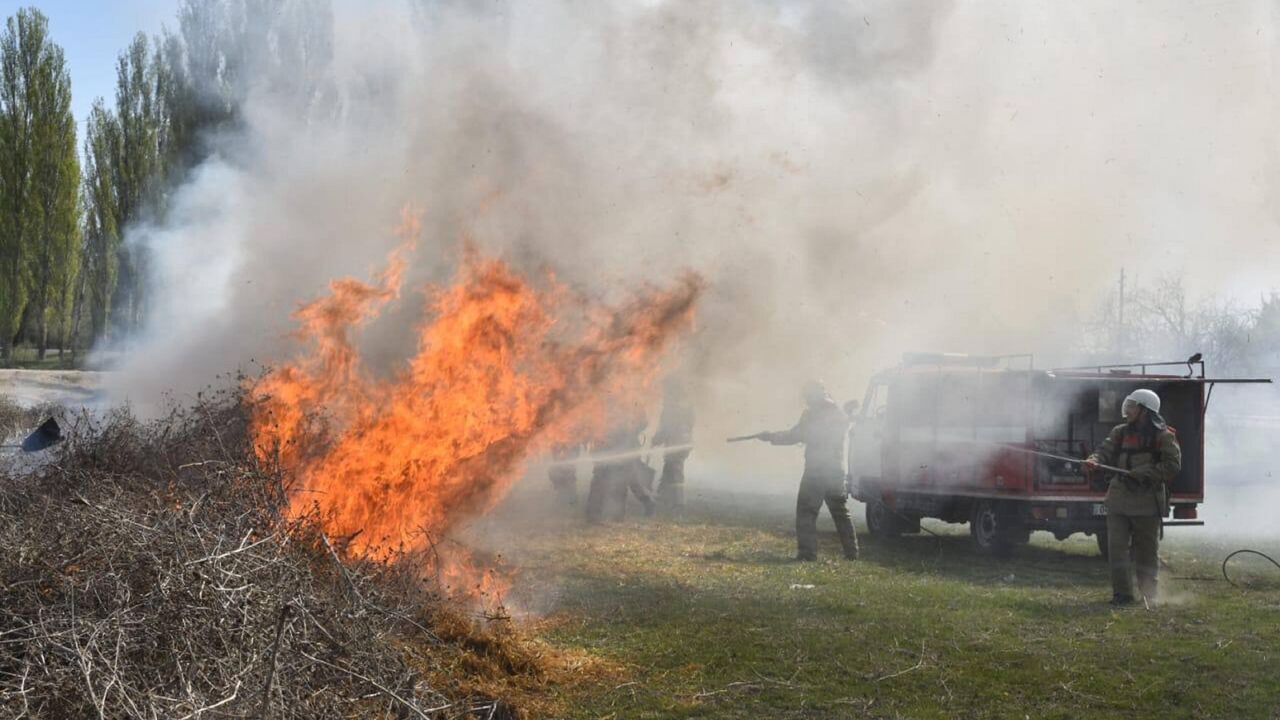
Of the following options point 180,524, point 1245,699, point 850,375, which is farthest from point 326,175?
point 850,375

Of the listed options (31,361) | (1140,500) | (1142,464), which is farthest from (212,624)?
(31,361)

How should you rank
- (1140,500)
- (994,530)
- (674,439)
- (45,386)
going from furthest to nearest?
(45,386) → (674,439) → (994,530) → (1140,500)

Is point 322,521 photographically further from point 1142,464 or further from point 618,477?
point 618,477

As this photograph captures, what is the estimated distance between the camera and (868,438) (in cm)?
1519

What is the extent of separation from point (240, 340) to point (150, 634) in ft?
28.7

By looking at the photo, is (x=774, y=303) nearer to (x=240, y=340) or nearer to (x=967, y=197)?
(x=967, y=197)

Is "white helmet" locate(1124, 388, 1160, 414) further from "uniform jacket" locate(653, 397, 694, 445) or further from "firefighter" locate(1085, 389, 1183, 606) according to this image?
"uniform jacket" locate(653, 397, 694, 445)

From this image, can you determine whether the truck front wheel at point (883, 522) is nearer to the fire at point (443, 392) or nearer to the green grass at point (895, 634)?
the green grass at point (895, 634)

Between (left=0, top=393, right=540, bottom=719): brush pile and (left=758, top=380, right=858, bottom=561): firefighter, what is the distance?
602 cm

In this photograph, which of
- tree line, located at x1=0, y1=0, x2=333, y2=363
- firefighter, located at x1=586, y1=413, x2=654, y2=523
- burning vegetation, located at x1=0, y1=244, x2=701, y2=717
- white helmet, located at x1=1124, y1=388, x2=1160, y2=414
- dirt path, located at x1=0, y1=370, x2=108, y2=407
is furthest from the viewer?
tree line, located at x1=0, y1=0, x2=333, y2=363

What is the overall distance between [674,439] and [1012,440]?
668 cm

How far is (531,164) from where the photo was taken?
10.8m

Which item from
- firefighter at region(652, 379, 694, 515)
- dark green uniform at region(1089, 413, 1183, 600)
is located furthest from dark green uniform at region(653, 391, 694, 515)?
dark green uniform at region(1089, 413, 1183, 600)

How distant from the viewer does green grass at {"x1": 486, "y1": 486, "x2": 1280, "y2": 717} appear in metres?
6.48
